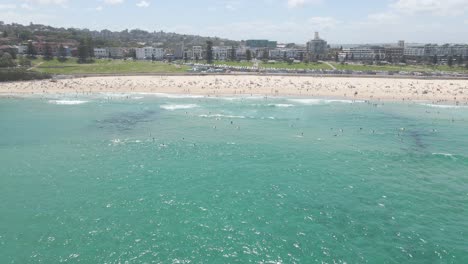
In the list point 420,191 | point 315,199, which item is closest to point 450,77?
point 420,191

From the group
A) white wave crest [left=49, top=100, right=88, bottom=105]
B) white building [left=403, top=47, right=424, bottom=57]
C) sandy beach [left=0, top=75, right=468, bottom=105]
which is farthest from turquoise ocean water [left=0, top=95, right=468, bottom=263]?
white building [left=403, top=47, right=424, bottom=57]

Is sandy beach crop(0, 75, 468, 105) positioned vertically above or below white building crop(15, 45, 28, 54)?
below

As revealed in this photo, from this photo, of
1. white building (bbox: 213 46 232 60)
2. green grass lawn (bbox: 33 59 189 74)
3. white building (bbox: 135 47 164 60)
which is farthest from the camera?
white building (bbox: 213 46 232 60)

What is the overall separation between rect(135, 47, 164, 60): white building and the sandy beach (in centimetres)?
6483

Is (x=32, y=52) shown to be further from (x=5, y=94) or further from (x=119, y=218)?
(x=119, y=218)

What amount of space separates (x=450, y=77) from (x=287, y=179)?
286ft

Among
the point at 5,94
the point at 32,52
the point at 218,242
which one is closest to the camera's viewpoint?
the point at 218,242

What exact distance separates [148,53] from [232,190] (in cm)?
14122

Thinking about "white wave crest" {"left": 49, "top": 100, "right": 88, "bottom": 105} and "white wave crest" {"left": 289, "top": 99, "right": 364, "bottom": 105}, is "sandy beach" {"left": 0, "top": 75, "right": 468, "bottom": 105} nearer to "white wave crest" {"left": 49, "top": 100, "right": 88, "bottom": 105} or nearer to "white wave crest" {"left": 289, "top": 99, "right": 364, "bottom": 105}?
"white wave crest" {"left": 289, "top": 99, "right": 364, "bottom": 105}

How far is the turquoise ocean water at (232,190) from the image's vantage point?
2233 cm

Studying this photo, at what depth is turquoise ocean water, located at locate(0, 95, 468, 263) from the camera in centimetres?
2233

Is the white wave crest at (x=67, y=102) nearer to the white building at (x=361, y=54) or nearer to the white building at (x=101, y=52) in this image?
the white building at (x=101, y=52)

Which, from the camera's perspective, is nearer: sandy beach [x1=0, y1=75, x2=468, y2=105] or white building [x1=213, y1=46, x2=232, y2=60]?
sandy beach [x1=0, y1=75, x2=468, y2=105]

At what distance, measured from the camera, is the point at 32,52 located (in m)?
127
